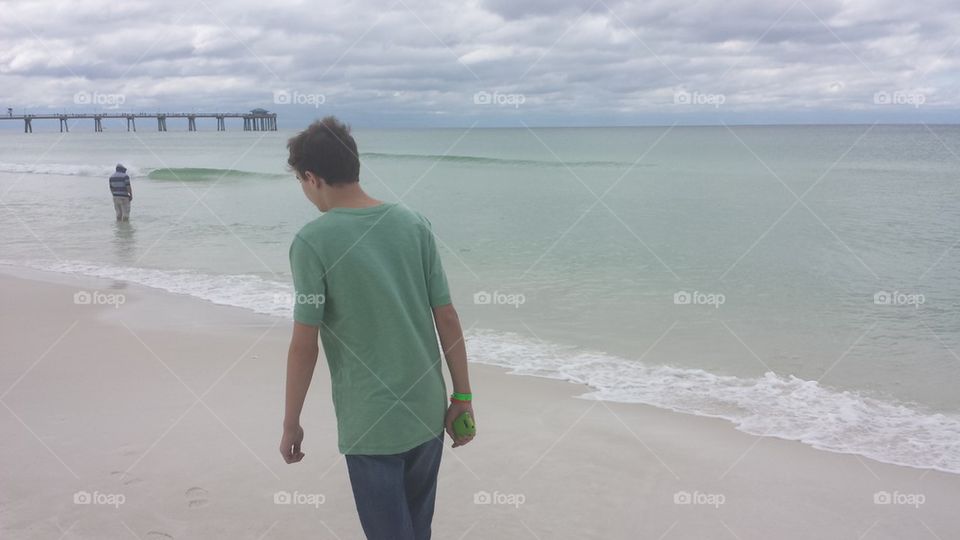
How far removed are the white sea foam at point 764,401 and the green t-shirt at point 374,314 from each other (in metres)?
3.86

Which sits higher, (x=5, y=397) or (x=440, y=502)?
(x=5, y=397)

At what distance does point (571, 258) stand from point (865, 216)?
1142 centimetres

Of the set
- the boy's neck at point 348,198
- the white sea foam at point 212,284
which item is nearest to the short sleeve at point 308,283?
the boy's neck at point 348,198

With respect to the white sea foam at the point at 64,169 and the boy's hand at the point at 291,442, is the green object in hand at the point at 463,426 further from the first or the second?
the white sea foam at the point at 64,169

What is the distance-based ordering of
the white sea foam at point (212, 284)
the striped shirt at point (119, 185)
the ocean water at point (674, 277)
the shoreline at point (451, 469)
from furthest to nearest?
the striped shirt at point (119, 185) < the white sea foam at point (212, 284) < the ocean water at point (674, 277) < the shoreline at point (451, 469)

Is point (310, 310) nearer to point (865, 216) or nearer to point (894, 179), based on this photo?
point (865, 216)

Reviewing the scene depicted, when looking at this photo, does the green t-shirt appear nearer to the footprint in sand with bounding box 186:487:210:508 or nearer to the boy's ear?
the boy's ear

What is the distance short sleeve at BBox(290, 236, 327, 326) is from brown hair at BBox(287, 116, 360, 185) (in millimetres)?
246

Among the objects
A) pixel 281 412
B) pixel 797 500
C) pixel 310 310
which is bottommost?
pixel 797 500

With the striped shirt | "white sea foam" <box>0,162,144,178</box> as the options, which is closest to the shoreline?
the striped shirt

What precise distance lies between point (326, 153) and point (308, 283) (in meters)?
0.41

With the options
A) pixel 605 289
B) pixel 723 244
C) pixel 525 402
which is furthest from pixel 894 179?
pixel 525 402

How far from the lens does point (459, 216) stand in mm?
19906

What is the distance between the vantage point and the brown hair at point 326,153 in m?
2.19
